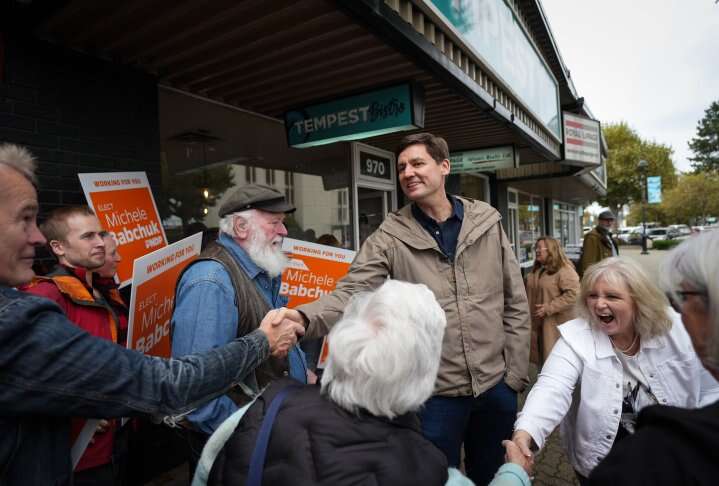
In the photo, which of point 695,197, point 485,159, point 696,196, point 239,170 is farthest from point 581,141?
point 695,197

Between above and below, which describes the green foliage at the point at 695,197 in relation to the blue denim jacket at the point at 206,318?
above

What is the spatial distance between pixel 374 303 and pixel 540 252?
4269 mm

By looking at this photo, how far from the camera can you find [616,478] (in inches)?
34.4

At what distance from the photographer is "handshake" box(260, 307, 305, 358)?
69.1 inches

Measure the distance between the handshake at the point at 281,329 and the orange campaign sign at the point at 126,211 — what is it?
1460 millimetres

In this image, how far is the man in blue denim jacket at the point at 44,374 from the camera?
983 millimetres

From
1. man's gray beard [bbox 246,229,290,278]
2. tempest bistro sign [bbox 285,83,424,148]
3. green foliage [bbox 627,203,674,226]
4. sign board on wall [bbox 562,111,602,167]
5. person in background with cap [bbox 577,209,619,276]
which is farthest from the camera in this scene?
green foliage [bbox 627,203,674,226]

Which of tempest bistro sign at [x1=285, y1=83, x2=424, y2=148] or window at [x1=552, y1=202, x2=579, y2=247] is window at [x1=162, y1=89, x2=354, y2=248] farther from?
window at [x1=552, y1=202, x2=579, y2=247]

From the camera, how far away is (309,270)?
381cm

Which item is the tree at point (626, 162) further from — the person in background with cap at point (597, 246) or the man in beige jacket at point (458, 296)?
the man in beige jacket at point (458, 296)

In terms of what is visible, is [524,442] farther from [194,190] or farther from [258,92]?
[194,190]

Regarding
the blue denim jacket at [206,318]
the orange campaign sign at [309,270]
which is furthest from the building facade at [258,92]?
the blue denim jacket at [206,318]

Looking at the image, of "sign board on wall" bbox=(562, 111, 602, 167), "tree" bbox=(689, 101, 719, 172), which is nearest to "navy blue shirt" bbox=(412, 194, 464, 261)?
"sign board on wall" bbox=(562, 111, 602, 167)

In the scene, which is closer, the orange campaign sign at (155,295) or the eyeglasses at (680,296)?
the eyeglasses at (680,296)
